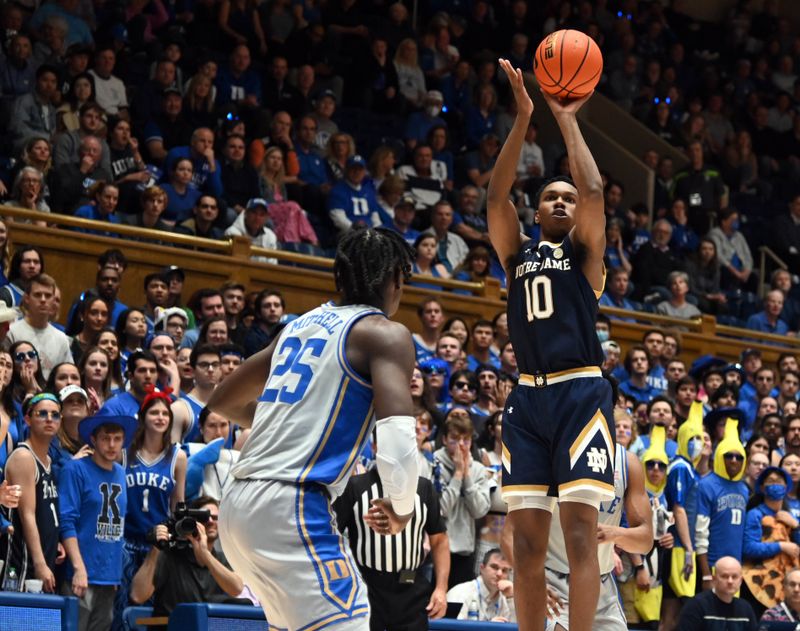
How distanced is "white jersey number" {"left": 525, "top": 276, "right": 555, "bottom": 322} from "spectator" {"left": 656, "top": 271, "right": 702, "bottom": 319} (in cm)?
1018

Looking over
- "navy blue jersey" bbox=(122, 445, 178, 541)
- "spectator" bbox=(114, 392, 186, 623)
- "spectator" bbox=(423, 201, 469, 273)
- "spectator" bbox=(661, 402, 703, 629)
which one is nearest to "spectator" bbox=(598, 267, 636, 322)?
A: "spectator" bbox=(423, 201, 469, 273)

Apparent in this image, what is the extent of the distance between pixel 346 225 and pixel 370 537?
20.5ft

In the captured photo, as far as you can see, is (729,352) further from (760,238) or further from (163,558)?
(163,558)

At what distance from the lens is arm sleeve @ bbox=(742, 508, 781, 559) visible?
11.2 m

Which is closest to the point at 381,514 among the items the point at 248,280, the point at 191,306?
the point at 191,306

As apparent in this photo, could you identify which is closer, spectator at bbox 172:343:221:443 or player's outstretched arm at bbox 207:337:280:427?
player's outstretched arm at bbox 207:337:280:427

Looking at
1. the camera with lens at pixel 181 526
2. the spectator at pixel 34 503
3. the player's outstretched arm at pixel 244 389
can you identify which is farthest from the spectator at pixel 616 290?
the player's outstretched arm at pixel 244 389

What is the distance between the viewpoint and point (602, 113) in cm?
1981

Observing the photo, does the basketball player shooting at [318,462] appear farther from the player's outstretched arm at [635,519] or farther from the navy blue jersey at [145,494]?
the navy blue jersey at [145,494]

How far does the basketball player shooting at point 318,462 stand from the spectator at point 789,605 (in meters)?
6.89

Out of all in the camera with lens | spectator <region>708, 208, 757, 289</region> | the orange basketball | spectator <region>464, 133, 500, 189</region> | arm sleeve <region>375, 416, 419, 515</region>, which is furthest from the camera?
spectator <region>708, 208, 757, 289</region>

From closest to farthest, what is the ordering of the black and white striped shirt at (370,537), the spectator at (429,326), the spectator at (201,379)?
the black and white striped shirt at (370,537), the spectator at (201,379), the spectator at (429,326)

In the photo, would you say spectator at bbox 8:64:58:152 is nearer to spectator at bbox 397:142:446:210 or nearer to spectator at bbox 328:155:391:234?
spectator at bbox 328:155:391:234

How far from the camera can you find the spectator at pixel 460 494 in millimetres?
9594
